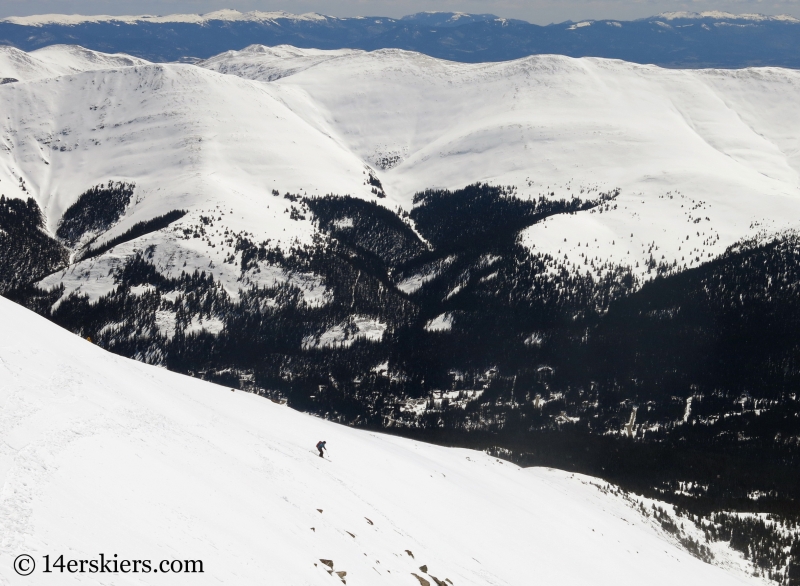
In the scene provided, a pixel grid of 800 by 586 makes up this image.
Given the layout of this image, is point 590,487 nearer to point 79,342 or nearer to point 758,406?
point 79,342

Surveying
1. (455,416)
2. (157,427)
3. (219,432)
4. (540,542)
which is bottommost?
(455,416)

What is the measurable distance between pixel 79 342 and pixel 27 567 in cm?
3728

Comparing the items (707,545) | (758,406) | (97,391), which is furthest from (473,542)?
(758,406)

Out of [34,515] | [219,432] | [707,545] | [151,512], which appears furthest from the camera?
[707,545]

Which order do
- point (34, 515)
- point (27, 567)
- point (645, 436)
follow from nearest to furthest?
point (27, 567), point (34, 515), point (645, 436)

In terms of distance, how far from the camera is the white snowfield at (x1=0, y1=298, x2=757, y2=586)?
30.0 metres

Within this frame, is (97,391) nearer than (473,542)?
Yes

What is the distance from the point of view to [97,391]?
151 ft

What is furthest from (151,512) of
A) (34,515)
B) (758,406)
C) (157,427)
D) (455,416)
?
(758,406)

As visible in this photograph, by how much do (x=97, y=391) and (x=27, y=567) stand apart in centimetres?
2306

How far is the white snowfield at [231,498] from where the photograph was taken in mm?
29969

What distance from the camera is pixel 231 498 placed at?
38.7m

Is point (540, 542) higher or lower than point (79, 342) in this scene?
lower

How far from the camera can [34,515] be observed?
91.5 ft
